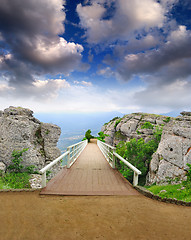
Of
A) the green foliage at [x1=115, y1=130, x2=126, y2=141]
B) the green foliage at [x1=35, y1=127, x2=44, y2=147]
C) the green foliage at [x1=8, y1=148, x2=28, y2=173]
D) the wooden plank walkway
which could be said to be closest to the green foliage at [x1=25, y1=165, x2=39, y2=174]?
the green foliage at [x1=8, y1=148, x2=28, y2=173]

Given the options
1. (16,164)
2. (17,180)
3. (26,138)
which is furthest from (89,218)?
(26,138)

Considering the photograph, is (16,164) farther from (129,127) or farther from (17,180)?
(129,127)

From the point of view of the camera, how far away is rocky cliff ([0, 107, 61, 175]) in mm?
10506

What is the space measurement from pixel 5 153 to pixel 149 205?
1197cm

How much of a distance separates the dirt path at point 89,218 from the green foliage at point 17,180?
5.43 metres

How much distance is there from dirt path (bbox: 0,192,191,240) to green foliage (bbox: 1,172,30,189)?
5.43 metres

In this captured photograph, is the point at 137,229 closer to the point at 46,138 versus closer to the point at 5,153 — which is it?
the point at 5,153

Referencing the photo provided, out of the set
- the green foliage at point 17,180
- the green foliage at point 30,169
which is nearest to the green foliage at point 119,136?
the green foliage at point 30,169

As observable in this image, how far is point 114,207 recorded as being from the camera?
3041 mm

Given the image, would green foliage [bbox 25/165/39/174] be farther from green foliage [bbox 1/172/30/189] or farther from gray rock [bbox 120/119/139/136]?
gray rock [bbox 120/119/139/136]

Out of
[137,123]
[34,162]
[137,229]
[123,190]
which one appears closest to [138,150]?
[137,123]

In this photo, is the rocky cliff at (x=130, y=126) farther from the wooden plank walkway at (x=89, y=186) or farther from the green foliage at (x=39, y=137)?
the wooden plank walkway at (x=89, y=186)

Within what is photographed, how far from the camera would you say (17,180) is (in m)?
8.52

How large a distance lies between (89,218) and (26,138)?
11052 mm
